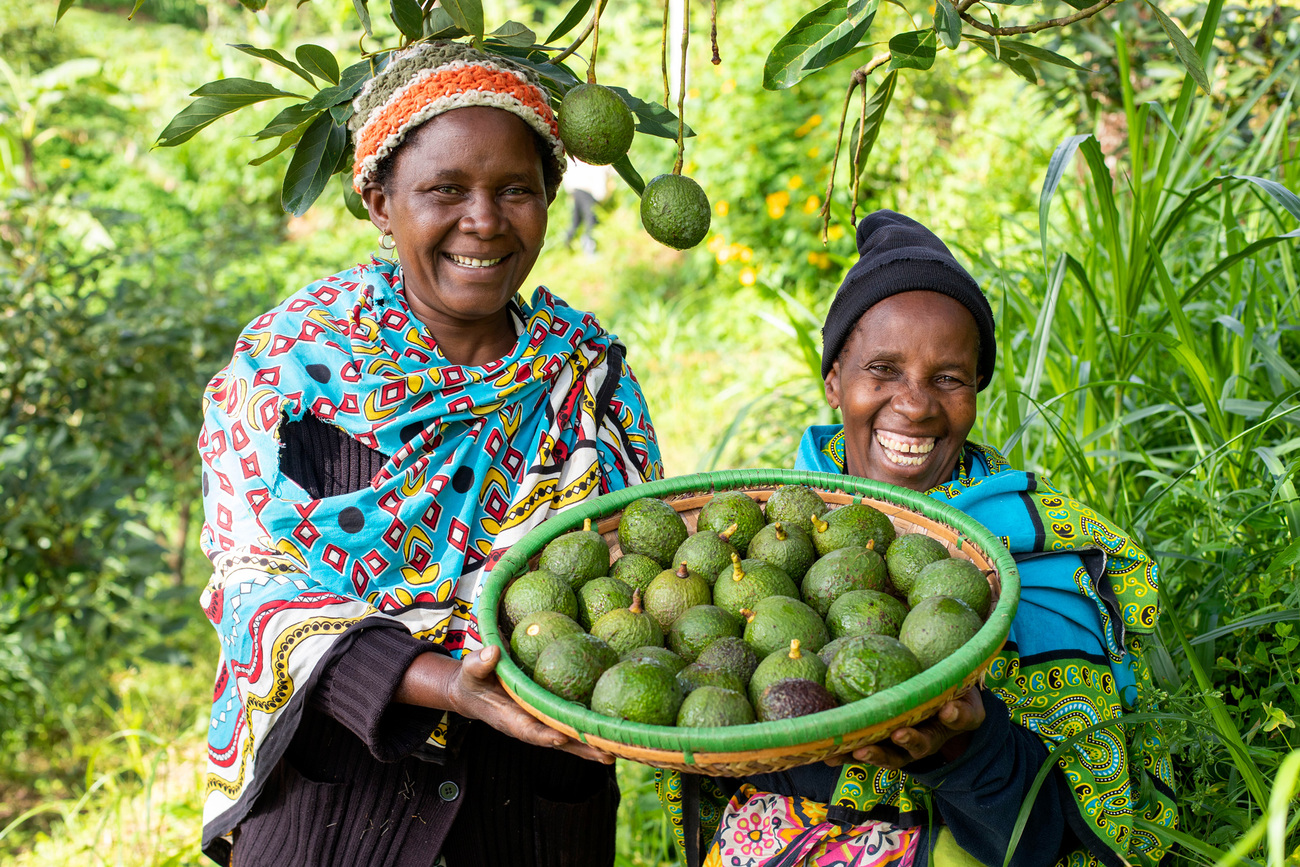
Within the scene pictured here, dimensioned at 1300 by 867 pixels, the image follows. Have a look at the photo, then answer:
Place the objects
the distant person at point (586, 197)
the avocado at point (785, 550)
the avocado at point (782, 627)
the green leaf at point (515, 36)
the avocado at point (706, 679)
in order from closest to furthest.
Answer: the avocado at point (706, 679), the avocado at point (782, 627), the avocado at point (785, 550), the green leaf at point (515, 36), the distant person at point (586, 197)

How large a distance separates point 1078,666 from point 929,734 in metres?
0.43

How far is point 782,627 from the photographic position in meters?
1.67

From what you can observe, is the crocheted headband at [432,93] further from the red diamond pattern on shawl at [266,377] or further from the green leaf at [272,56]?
the red diamond pattern on shawl at [266,377]

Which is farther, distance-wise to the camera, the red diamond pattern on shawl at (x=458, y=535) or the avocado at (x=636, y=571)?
the red diamond pattern on shawl at (x=458, y=535)

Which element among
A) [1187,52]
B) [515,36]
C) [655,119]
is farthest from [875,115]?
[515,36]

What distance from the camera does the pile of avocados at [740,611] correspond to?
4.92 feet

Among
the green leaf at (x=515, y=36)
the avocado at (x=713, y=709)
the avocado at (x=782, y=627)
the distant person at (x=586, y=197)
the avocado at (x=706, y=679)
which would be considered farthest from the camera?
the distant person at (x=586, y=197)

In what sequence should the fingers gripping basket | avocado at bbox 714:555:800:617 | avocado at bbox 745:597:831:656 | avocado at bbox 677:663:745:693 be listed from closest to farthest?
the fingers gripping basket < avocado at bbox 677:663:745:693 < avocado at bbox 745:597:831:656 < avocado at bbox 714:555:800:617

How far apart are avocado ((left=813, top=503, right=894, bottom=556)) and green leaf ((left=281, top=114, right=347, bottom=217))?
137cm

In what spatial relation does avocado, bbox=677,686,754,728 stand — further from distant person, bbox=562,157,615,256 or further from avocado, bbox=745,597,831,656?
distant person, bbox=562,157,615,256

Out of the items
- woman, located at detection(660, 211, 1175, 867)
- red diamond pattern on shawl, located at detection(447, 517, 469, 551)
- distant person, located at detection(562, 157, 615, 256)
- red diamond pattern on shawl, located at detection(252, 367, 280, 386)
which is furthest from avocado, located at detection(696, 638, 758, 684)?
distant person, located at detection(562, 157, 615, 256)

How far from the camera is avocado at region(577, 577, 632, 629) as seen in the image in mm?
1785

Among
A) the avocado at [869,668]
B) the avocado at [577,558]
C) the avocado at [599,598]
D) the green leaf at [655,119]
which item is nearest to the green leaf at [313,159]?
the green leaf at [655,119]

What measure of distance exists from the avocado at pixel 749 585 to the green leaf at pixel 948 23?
93cm
